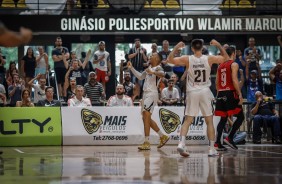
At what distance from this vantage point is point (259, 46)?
31.0m

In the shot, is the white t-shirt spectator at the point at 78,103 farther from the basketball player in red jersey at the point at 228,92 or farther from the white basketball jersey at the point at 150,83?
the basketball player in red jersey at the point at 228,92

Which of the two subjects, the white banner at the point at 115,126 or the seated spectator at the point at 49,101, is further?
the seated spectator at the point at 49,101

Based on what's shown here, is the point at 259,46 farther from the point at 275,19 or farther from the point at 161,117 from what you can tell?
the point at 161,117

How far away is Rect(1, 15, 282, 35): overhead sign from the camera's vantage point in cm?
2700

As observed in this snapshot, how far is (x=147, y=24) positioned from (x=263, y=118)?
7.71 metres

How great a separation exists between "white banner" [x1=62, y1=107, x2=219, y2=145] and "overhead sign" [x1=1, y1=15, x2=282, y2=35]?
24.3ft

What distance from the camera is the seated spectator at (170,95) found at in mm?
21625

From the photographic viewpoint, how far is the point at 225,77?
1678 centimetres

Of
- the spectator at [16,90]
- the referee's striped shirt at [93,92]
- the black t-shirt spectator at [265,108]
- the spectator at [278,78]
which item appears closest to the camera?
the black t-shirt spectator at [265,108]

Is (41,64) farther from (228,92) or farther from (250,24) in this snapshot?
(228,92)

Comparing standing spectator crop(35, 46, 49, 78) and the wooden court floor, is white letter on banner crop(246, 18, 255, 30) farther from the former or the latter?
the wooden court floor

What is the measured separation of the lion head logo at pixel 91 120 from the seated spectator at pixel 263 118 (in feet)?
15.8

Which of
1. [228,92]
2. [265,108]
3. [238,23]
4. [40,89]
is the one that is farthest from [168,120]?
[238,23]

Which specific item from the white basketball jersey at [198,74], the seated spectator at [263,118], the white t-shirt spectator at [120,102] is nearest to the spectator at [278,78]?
the seated spectator at [263,118]
